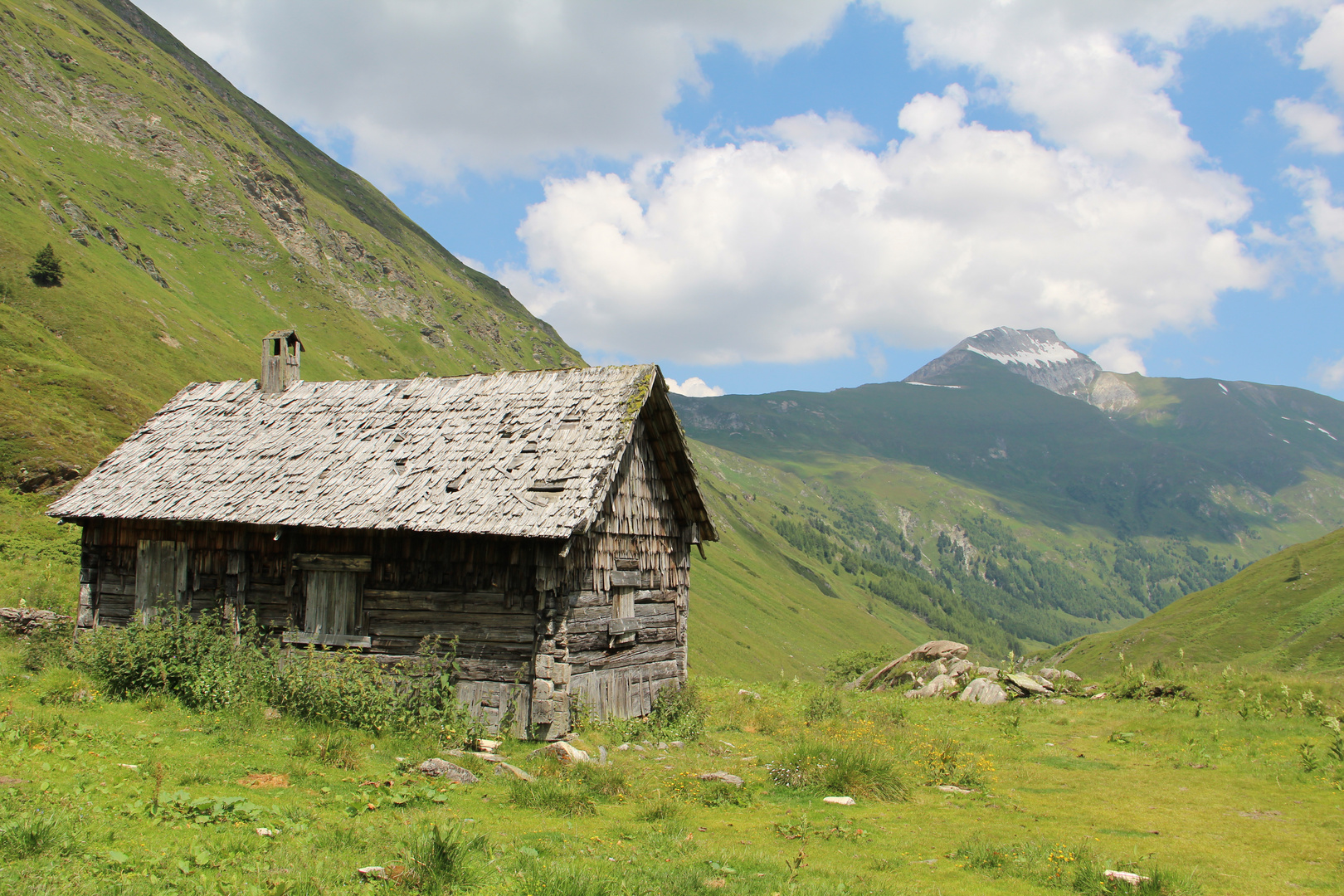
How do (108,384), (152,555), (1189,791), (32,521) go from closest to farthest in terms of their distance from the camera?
(1189,791) → (152,555) → (32,521) → (108,384)

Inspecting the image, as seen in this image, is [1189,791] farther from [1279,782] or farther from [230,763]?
[230,763]

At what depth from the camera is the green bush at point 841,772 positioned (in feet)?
45.5

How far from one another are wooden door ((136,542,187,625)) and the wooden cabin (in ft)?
0.16

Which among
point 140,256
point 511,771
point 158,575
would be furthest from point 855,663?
point 140,256

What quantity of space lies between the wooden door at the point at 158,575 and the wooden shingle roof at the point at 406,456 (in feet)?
3.89

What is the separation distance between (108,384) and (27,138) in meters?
102

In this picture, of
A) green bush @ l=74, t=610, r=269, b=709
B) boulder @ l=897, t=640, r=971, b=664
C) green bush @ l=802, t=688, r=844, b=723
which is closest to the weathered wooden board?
green bush @ l=74, t=610, r=269, b=709

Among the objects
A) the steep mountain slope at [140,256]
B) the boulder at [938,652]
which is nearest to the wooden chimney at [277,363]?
the steep mountain slope at [140,256]

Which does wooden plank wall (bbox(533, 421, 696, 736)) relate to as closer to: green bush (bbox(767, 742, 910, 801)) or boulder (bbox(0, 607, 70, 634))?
green bush (bbox(767, 742, 910, 801))

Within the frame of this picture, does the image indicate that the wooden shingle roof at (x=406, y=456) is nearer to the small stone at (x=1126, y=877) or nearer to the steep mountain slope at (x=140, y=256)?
the small stone at (x=1126, y=877)

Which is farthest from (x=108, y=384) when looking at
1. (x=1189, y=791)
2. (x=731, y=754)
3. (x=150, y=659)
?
(x=1189, y=791)

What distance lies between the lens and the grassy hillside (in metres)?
54.7

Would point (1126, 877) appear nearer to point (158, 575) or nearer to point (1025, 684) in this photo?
point (1025, 684)

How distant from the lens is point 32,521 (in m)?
31.7
